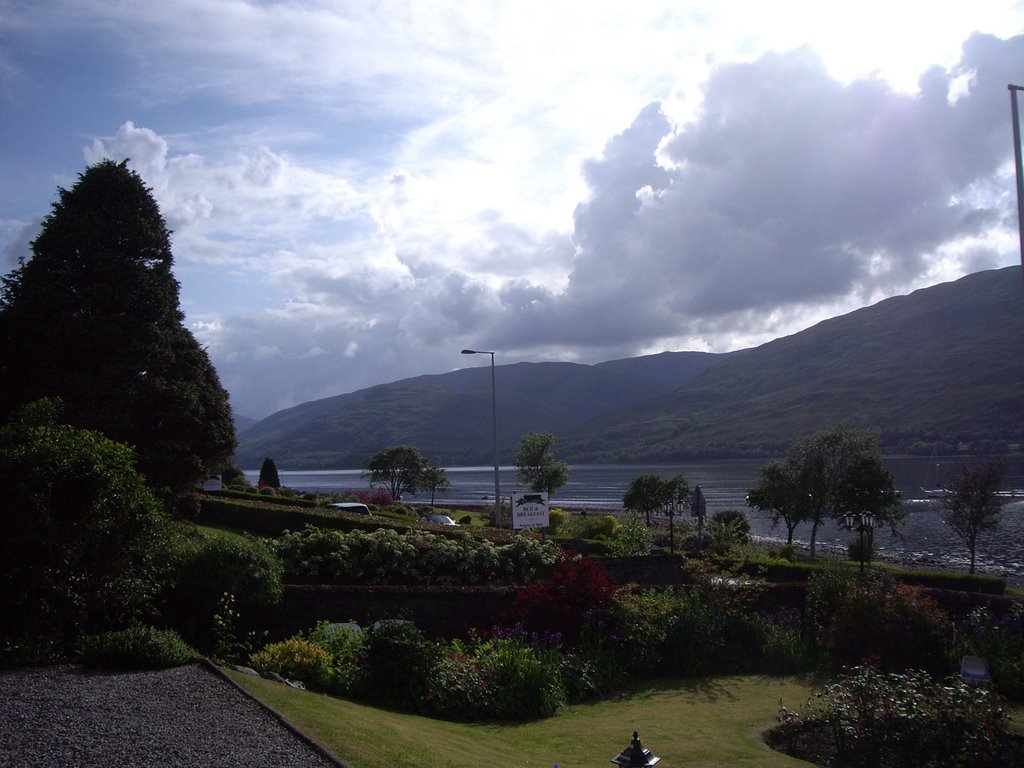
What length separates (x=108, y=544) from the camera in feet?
36.4

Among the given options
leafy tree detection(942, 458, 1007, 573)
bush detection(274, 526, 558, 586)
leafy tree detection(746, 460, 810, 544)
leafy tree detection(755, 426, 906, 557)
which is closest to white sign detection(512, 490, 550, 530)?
bush detection(274, 526, 558, 586)

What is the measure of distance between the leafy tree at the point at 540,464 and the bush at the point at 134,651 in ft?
169

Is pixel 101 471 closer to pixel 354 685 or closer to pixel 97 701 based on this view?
pixel 97 701

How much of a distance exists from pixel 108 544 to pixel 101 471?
3.26ft

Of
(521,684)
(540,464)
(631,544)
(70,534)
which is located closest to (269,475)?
(540,464)

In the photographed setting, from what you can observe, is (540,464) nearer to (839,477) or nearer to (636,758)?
(839,477)

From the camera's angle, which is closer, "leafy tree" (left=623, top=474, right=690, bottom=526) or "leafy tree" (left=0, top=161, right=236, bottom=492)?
"leafy tree" (left=0, top=161, right=236, bottom=492)

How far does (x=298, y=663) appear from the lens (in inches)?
442

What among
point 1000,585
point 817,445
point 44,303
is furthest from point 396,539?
point 817,445

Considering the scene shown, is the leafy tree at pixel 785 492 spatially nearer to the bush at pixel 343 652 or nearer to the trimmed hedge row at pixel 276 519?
the trimmed hedge row at pixel 276 519

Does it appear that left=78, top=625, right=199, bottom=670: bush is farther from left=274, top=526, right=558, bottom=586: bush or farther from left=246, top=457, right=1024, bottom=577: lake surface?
left=246, top=457, right=1024, bottom=577: lake surface

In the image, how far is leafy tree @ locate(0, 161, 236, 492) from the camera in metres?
24.4

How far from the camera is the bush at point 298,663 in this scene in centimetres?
1111

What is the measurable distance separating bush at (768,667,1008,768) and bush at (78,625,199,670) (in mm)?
7030
